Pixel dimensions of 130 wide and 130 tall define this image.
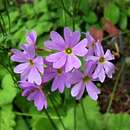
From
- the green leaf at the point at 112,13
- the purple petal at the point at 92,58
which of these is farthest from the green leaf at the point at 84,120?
the green leaf at the point at 112,13

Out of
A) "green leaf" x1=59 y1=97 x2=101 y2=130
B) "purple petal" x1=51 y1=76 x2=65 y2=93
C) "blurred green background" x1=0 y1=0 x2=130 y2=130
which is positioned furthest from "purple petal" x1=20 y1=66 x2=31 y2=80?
"green leaf" x1=59 y1=97 x2=101 y2=130

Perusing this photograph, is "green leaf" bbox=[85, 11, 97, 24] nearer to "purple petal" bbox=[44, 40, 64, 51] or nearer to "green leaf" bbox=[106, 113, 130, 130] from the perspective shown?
"green leaf" bbox=[106, 113, 130, 130]

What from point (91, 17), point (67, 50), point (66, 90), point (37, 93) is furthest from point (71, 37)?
point (91, 17)

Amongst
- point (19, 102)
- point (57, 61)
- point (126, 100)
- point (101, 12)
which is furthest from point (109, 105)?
point (57, 61)

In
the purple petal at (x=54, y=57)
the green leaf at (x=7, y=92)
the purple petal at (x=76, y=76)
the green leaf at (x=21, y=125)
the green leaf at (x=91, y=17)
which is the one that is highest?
the purple petal at (x=54, y=57)

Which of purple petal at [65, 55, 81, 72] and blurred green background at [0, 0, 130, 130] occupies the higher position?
purple petal at [65, 55, 81, 72]

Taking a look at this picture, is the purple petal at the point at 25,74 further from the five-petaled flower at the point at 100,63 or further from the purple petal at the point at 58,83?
the five-petaled flower at the point at 100,63
